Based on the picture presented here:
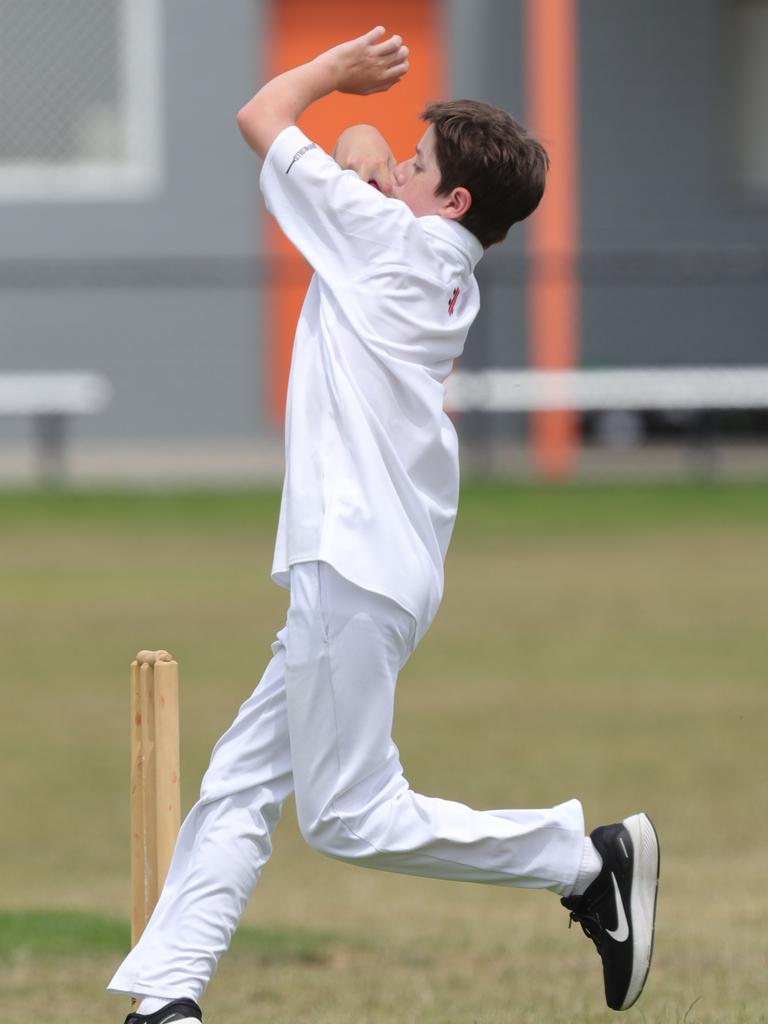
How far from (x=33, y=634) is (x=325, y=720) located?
25.5 ft

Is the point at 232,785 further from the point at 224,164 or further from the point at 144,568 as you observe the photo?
the point at 224,164

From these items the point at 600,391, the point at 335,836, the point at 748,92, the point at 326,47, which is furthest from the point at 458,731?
the point at 748,92

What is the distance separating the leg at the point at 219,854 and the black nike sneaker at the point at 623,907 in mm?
667

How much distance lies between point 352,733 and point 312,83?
127 centimetres

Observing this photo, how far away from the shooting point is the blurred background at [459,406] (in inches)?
356

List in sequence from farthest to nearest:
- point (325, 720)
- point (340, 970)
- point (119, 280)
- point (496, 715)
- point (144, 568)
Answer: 1. point (119, 280)
2. point (144, 568)
3. point (496, 715)
4. point (340, 970)
5. point (325, 720)

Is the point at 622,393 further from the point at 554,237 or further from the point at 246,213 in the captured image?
the point at 246,213

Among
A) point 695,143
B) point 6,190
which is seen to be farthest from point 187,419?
point 695,143

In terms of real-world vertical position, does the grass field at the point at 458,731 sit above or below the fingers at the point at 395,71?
below

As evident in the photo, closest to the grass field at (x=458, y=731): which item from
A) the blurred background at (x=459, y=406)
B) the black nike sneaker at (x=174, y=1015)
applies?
the blurred background at (x=459, y=406)

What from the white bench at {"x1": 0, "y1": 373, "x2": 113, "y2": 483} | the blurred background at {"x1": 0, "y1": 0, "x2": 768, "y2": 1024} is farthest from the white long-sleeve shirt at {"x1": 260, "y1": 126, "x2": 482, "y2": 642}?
the white bench at {"x1": 0, "y1": 373, "x2": 113, "y2": 483}

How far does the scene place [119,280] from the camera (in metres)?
17.8

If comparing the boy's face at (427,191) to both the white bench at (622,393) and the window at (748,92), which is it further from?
the window at (748,92)

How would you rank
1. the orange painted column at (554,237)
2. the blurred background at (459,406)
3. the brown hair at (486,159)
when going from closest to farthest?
1. the brown hair at (486,159)
2. the blurred background at (459,406)
3. the orange painted column at (554,237)
